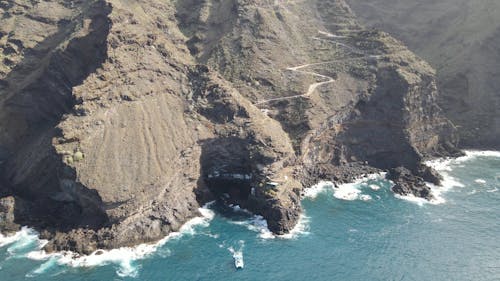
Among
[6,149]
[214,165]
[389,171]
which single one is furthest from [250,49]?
[6,149]

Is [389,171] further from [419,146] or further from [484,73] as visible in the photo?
[484,73]

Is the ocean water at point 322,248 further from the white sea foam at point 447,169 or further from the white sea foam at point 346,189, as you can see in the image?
the white sea foam at point 447,169

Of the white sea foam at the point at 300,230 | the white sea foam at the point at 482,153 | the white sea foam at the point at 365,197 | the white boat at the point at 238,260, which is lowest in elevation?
the white boat at the point at 238,260

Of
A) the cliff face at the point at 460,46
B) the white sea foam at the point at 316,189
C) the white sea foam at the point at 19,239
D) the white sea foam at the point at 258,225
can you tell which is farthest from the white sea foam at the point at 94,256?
the cliff face at the point at 460,46

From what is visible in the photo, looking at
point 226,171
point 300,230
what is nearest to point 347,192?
point 300,230

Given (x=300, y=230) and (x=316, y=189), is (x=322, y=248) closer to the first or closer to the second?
(x=300, y=230)

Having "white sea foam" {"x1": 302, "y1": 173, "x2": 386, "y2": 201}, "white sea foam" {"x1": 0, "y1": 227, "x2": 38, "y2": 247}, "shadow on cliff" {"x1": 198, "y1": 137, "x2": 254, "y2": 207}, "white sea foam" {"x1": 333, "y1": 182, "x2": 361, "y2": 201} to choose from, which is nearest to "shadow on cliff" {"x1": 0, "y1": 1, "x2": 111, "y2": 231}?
"white sea foam" {"x1": 0, "y1": 227, "x2": 38, "y2": 247}
